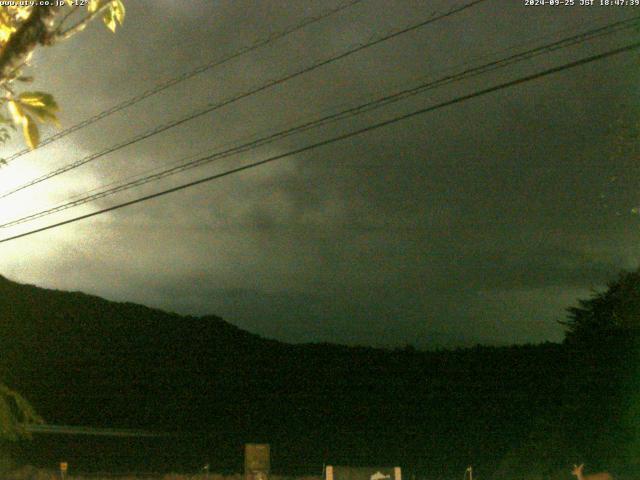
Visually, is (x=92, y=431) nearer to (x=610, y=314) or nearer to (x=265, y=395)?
(x=265, y=395)

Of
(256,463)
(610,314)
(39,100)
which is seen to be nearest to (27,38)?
(39,100)

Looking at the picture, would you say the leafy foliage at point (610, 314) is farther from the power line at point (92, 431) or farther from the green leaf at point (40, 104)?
the power line at point (92, 431)

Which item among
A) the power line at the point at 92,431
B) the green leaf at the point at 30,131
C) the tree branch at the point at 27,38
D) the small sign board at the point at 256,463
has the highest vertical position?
the tree branch at the point at 27,38

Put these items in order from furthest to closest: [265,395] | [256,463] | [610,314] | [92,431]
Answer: [92,431] < [265,395] < [610,314] < [256,463]

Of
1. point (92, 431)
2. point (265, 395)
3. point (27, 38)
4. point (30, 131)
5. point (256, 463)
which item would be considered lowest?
point (256, 463)

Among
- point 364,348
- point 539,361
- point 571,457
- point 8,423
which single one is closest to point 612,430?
point 571,457

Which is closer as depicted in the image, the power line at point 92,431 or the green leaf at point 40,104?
the green leaf at point 40,104

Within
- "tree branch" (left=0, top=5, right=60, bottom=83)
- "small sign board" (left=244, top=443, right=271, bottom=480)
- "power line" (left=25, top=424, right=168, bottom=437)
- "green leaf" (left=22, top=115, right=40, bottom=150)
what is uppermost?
"tree branch" (left=0, top=5, right=60, bottom=83)

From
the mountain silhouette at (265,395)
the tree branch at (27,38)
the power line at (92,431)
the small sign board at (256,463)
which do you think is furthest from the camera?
the power line at (92,431)

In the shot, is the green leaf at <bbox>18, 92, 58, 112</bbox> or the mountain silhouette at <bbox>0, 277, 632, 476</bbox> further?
the mountain silhouette at <bbox>0, 277, 632, 476</bbox>

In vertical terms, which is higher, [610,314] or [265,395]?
[610,314]

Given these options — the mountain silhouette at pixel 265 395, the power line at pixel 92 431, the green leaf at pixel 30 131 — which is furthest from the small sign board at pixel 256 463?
the power line at pixel 92 431

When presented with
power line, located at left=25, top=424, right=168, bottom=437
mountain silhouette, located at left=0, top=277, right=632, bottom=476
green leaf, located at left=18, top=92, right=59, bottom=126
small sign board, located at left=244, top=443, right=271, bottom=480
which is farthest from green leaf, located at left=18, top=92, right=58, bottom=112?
power line, located at left=25, top=424, right=168, bottom=437

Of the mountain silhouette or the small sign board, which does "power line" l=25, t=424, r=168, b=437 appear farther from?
the small sign board
